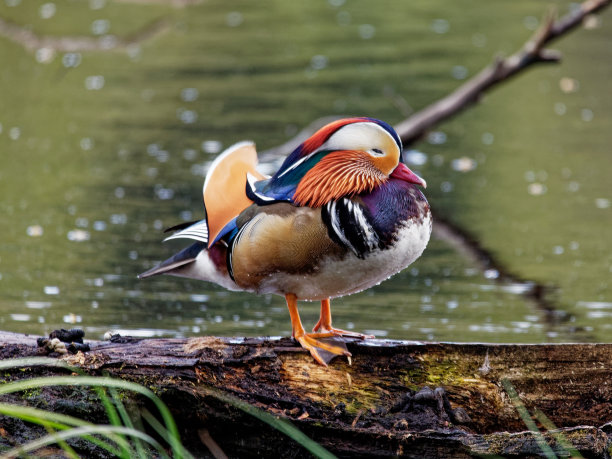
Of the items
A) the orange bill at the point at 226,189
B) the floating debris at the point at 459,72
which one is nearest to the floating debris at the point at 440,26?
the floating debris at the point at 459,72

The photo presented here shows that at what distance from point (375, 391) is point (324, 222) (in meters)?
0.68

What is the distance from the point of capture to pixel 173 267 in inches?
167

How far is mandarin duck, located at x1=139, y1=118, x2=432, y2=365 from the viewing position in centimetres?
375

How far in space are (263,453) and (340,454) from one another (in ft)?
0.94

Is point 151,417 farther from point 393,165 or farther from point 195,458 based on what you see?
point 393,165

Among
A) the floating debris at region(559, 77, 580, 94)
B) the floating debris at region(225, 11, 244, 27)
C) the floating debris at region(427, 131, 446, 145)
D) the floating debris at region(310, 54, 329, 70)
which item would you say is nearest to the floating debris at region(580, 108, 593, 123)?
the floating debris at region(559, 77, 580, 94)

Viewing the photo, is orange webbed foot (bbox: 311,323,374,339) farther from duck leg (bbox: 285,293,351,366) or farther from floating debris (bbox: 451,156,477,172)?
floating debris (bbox: 451,156,477,172)

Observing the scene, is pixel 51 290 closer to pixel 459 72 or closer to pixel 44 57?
pixel 459 72

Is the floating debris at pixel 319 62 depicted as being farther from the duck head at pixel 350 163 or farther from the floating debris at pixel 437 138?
the duck head at pixel 350 163

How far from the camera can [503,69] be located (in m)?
9.54

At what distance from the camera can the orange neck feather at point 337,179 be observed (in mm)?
3809

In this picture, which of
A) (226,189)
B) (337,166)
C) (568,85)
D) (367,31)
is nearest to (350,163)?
(337,166)

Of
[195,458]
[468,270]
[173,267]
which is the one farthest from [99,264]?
[195,458]

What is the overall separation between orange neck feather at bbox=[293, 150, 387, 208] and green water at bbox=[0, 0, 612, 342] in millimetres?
2264
